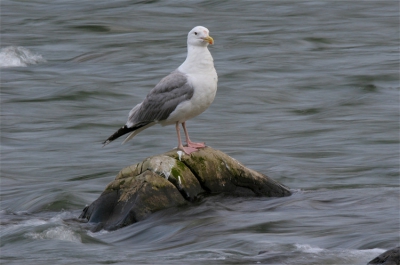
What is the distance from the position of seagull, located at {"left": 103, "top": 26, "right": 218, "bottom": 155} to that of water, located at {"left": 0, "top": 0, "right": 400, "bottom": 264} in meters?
1.00

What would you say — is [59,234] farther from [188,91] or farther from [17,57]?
[17,57]

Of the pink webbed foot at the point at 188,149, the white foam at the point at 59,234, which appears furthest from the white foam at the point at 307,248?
the white foam at the point at 59,234

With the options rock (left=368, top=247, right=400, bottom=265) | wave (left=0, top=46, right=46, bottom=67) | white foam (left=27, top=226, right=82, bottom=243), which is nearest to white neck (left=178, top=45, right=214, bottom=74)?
white foam (left=27, top=226, right=82, bottom=243)

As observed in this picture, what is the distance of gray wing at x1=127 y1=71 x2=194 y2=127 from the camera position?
945cm

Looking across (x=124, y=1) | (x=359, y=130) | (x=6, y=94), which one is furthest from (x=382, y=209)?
(x=124, y=1)

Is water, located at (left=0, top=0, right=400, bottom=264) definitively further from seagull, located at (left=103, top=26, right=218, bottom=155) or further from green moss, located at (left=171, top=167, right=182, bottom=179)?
seagull, located at (left=103, top=26, right=218, bottom=155)

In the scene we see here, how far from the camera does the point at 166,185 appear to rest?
9367mm

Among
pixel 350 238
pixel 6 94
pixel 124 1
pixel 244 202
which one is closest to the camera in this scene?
pixel 350 238

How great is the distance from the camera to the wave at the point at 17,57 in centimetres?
2206

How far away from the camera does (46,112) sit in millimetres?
17922

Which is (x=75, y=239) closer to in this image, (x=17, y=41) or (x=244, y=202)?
(x=244, y=202)

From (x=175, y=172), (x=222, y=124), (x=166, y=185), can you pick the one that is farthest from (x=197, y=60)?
(x=222, y=124)

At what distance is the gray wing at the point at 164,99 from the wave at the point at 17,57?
41.2 ft

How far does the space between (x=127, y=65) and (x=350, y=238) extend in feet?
45.5
